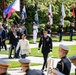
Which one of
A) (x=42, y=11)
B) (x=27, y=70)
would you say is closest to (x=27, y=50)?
(x=27, y=70)

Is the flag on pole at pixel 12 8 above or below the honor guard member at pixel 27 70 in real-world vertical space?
above

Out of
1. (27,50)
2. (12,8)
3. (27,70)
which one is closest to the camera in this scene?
(27,70)

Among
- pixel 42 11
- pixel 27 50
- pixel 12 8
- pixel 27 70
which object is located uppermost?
pixel 12 8

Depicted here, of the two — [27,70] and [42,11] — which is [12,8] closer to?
[42,11]

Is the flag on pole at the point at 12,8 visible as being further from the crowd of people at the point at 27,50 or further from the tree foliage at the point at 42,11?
the tree foliage at the point at 42,11

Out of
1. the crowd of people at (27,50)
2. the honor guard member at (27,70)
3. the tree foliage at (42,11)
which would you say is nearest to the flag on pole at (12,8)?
the crowd of people at (27,50)

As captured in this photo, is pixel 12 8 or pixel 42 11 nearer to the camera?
pixel 12 8

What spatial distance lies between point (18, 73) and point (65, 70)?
794cm

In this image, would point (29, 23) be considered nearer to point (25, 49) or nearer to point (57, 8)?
point (57, 8)

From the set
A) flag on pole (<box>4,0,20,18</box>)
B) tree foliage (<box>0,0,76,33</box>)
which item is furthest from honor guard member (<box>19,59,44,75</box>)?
tree foliage (<box>0,0,76,33</box>)

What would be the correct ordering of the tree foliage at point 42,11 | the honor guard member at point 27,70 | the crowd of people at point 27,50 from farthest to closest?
the tree foliage at point 42,11 < the crowd of people at point 27,50 < the honor guard member at point 27,70

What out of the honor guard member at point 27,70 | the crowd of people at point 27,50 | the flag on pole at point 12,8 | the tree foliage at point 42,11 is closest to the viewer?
the honor guard member at point 27,70

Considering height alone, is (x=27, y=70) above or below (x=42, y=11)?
below

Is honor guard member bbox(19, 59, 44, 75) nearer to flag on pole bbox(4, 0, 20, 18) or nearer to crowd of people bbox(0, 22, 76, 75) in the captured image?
crowd of people bbox(0, 22, 76, 75)
